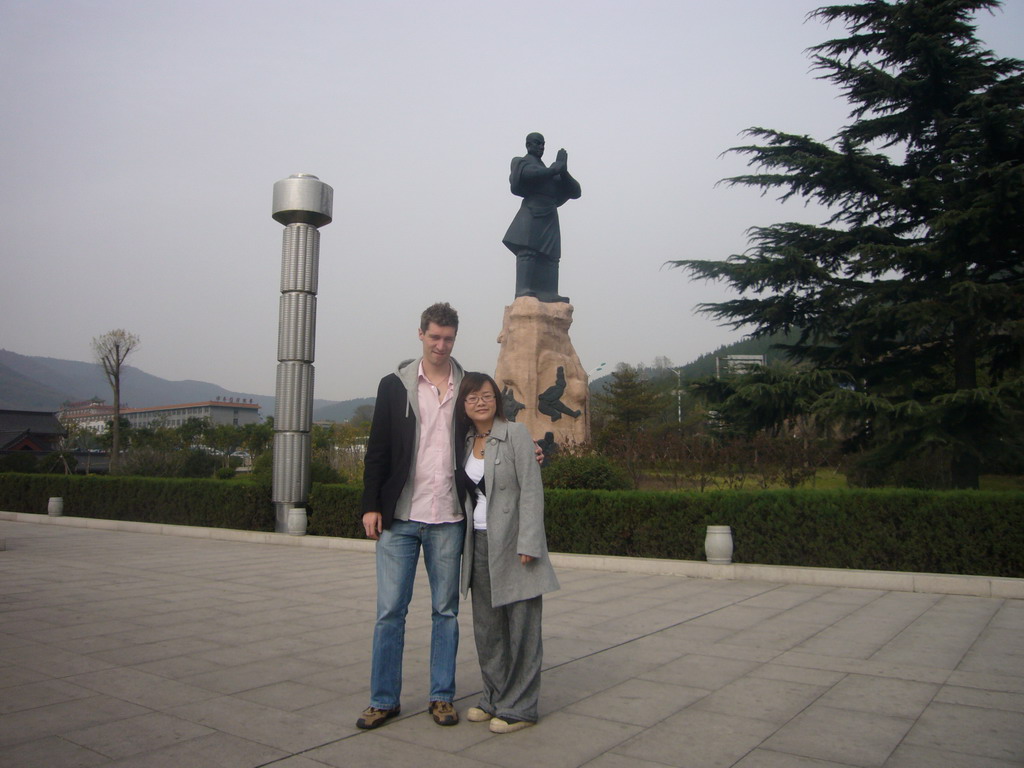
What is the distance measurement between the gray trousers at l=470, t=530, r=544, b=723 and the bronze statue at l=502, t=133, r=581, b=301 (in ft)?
36.0

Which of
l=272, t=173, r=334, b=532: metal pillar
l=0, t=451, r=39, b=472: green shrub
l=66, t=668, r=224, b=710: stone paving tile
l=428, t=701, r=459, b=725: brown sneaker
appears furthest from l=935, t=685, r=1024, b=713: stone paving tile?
l=0, t=451, r=39, b=472: green shrub

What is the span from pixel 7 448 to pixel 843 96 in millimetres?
28721

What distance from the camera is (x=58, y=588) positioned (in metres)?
6.48

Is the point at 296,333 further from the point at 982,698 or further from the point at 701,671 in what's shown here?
the point at 982,698

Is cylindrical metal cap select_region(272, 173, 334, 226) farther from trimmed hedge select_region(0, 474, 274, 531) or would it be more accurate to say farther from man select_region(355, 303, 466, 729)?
man select_region(355, 303, 466, 729)

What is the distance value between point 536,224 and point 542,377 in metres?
2.77

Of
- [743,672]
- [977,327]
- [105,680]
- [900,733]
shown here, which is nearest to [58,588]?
[105,680]

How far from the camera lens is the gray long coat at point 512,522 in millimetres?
3027

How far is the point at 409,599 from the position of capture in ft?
10.1

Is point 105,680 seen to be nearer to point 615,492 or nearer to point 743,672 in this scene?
point 743,672

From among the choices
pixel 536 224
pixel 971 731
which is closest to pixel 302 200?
pixel 536 224

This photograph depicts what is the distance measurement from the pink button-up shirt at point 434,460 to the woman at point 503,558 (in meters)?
0.06

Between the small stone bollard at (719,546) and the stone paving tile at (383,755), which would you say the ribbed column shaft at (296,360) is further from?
the stone paving tile at (383,755)

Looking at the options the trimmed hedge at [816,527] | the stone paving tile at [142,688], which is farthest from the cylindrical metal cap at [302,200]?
the stone paving tile at [142,688]
